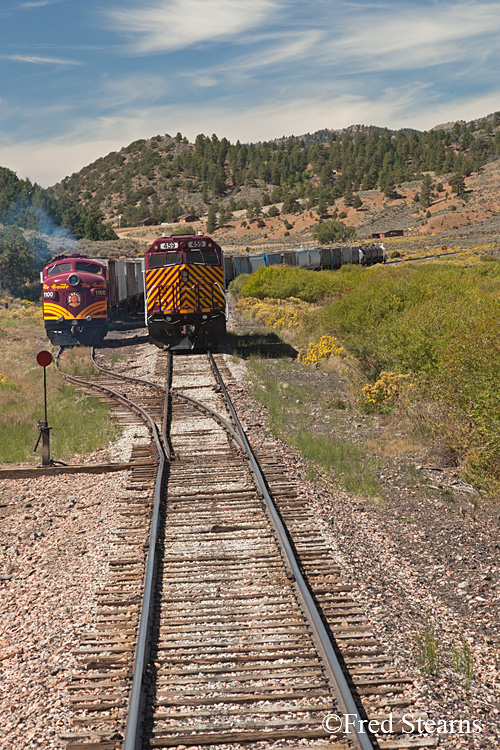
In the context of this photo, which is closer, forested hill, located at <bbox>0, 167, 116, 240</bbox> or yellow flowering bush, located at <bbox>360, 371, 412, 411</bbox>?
yellow flowering bush, located at <bbox>360, 371, 412, 411</bbox>

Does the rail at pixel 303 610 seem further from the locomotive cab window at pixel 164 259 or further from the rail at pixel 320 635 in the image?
the locomotive cab window at pixel 164 259

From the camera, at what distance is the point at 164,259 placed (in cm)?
2083

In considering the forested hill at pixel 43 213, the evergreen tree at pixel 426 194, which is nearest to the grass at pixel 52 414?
the forested hill at pixel 43 213

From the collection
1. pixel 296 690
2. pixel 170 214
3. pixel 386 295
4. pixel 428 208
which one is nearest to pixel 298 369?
pixel 386 295

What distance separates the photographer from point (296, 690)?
17.3ft

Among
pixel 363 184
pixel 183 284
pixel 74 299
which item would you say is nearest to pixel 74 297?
pixel 74 299

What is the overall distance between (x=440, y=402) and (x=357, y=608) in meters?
5.72

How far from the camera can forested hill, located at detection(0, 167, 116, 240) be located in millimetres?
97844

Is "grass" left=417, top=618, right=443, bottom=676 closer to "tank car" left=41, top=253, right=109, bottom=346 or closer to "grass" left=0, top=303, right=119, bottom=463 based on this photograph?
"grass" left=0, top=303, right=119, bottom=463

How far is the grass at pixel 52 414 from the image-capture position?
13.1 metres

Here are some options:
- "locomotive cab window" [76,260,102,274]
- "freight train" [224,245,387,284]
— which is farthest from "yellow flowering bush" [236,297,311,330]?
"freight train" [224,245,387,284]

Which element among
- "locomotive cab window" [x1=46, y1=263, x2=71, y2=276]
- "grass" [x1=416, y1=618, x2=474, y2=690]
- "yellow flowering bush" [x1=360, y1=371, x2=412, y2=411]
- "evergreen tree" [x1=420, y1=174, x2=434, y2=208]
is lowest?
"grass" [x1=416, y1=618, x2=474, y2=690]

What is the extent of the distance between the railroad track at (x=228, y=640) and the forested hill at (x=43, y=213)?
93964 millimetres

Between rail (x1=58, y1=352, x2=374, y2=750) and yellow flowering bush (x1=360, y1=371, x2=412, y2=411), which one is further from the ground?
yellow flowering bush (x1=360, y1=371, x2=412, y2=411)
